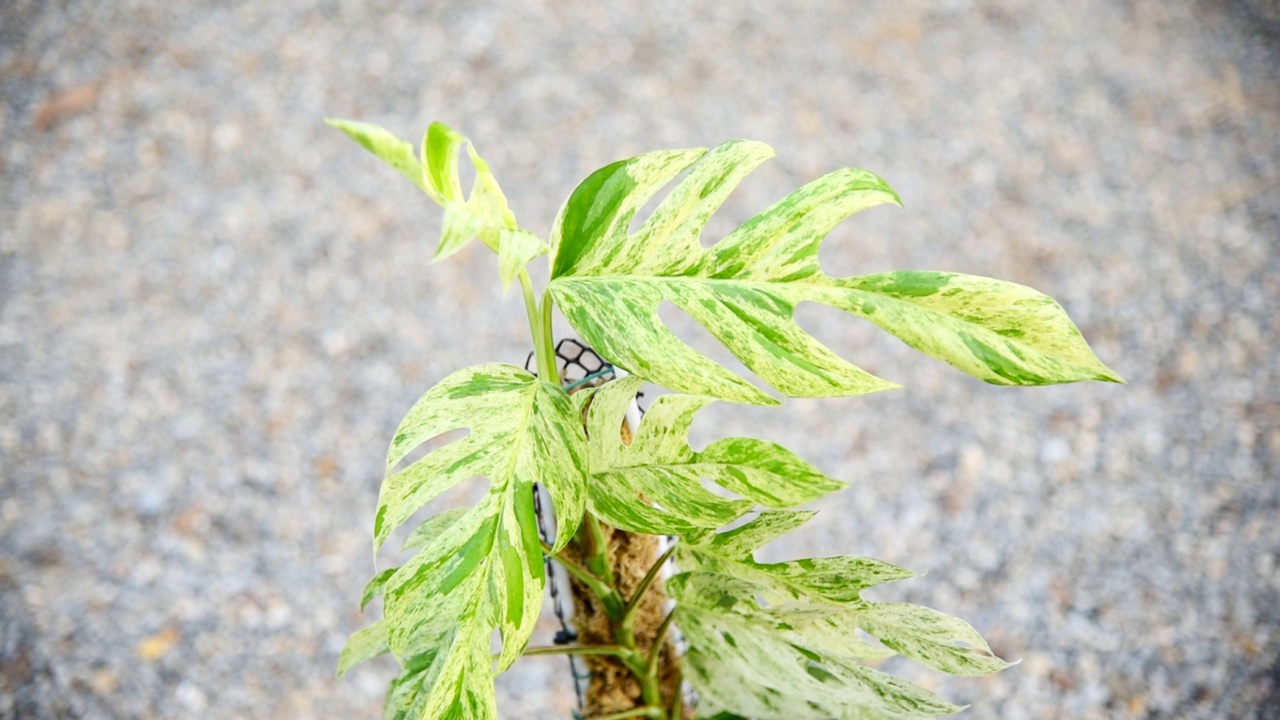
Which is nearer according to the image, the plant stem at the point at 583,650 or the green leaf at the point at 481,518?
the green leaf at the point at 481,518

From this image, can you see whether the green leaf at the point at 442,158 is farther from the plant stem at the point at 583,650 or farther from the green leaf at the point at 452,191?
the plant stem at the point at 583,650

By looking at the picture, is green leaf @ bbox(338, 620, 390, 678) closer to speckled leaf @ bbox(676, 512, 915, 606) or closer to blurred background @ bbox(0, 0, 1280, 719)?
speckled leaf @ bbox(676, 512, 915, 606)

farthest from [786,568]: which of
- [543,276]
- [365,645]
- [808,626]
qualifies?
[543,276]

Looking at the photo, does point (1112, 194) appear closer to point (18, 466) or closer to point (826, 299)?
point (826, 299)

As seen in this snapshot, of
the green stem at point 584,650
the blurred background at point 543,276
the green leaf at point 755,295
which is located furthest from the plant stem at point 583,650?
the blurred background at point 543,276

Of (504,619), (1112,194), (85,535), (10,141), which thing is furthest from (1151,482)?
(10,141)

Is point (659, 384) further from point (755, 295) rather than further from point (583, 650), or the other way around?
point (583, 650)
